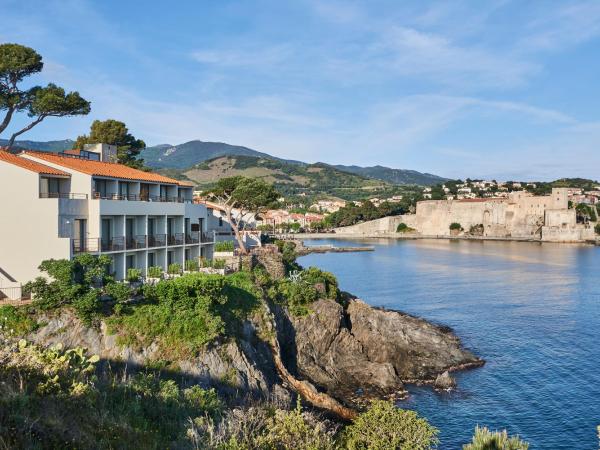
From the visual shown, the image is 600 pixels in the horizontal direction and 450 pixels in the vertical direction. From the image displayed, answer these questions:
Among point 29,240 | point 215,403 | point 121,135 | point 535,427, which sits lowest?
point 535,427

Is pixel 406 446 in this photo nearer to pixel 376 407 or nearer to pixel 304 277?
pixel 376 407

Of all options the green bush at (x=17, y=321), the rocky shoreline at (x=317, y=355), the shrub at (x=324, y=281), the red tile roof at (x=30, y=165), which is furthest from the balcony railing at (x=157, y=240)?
the green bush at (x=17, y=321)

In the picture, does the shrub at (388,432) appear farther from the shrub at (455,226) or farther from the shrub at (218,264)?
the shrub at (455,226)

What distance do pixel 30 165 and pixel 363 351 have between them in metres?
20.8

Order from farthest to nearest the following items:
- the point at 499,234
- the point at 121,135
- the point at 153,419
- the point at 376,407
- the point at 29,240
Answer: the point at 499,234 → the point at 121,135 → the point at 29,240 → the point at 376,407 → the point at 153,419

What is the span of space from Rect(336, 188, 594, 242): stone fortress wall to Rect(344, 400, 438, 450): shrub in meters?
123

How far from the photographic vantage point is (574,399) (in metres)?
Answer: 25.6

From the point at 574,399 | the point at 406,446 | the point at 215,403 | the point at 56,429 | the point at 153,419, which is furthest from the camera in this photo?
the point at 574,399

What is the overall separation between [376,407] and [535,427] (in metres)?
10.8

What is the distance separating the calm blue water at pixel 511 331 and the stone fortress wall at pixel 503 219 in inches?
1602

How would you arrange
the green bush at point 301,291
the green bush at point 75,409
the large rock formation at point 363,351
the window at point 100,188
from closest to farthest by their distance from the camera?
the green bush at point 75,409
the window at point 100,188
the large rock formation at point 363,351
the green bush at point 301,291

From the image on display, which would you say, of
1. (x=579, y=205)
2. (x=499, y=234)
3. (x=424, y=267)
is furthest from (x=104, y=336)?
(x=579, y=205)

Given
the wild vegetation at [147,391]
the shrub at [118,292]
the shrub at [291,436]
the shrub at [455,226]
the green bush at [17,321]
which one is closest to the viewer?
the wild vegetation at [147,391]

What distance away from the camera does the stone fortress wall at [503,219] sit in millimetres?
125125
